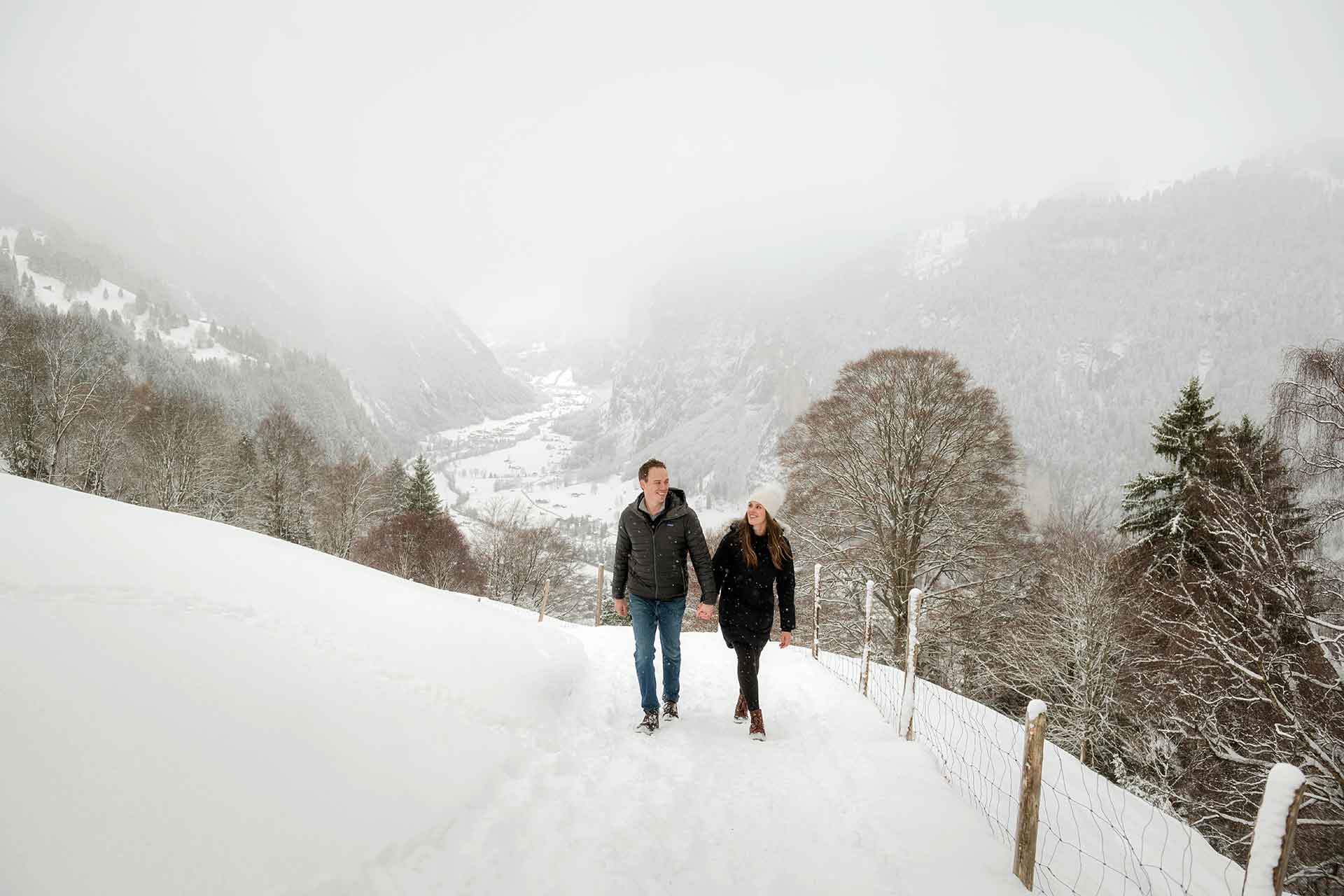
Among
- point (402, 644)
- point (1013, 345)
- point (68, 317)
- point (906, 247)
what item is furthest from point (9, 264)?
point (906, 247)

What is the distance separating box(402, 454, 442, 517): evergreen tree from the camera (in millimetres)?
32188

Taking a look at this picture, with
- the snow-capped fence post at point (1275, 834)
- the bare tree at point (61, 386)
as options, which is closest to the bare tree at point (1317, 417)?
the snow-capped fence post at point (1275, 834)

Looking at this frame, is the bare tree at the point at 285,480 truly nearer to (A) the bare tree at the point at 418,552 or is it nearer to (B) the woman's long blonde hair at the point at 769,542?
(A) the bare tree at the point at 418,552

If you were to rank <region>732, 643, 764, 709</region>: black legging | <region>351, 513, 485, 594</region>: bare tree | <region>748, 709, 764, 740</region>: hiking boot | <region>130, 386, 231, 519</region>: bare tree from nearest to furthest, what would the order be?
<region>748, 709, 764, 740</region>: hiking boot
<region>732, 643, 764, 709</region>: black legging
<region>130, 386, 231, 519</region>: bare tree
<region>351, 513, 485, 594</region>: bare tree

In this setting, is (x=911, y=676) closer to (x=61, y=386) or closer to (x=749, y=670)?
(x=749, y=670)

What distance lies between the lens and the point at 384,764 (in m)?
2.89

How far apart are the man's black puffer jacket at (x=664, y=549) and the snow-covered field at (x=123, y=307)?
458 ft

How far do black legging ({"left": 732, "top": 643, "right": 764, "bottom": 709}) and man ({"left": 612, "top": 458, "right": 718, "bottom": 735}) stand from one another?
22.3 inches

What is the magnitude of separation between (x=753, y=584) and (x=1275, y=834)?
10.1 ft

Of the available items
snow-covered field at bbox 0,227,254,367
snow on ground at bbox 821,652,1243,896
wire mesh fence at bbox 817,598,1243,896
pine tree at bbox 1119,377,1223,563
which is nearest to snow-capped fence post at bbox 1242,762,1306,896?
snow on ground at bbox 821,652,1243,896

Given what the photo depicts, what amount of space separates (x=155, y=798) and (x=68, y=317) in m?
41.2

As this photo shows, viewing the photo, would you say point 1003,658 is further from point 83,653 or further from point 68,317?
point 68,317

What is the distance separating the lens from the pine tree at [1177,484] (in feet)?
43.2

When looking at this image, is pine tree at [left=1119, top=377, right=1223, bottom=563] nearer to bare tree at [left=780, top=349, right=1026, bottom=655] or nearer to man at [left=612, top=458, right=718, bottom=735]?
bare tree at [left=780, top=349, right=1026, bottom=655]
